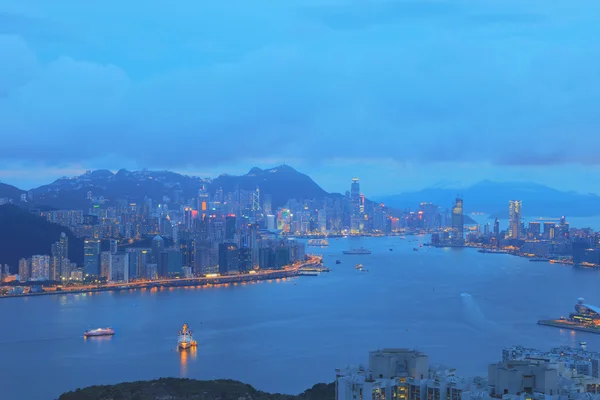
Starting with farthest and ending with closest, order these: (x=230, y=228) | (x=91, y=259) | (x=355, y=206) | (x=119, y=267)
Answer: (x=355, y=206), (x=230, y=228), (x=91, y=259), (x=119, y=267)

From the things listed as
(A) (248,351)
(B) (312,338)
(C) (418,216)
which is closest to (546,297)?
(B) (312,338)

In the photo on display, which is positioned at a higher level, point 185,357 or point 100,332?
point 100,332

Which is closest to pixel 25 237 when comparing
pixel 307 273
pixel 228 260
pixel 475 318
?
pixel 228 260

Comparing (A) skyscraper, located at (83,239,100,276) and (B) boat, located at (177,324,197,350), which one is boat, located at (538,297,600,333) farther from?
(A) skyscraper, located at (83,239,100,276)

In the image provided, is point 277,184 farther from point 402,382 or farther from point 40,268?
point 402,382

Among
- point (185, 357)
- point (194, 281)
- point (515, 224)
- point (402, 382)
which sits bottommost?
point (185, 357)

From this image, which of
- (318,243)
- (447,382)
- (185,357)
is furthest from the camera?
(318,243)

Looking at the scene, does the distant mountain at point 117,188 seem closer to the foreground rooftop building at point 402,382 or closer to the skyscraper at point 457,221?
the skyscraper at point 457,221

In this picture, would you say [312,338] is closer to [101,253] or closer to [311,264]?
[101,253]
